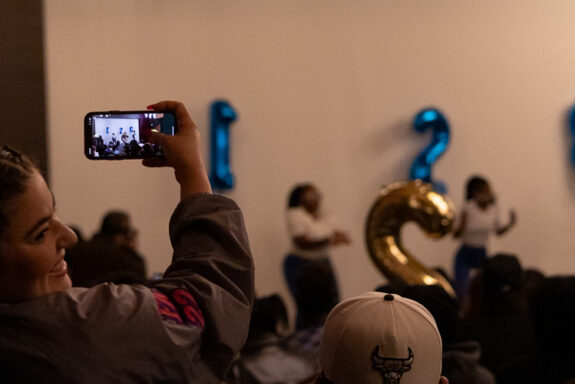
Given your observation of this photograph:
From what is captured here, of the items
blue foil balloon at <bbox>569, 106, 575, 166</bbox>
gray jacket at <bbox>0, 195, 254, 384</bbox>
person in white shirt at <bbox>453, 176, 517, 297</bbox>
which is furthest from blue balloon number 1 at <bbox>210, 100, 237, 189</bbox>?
gray jacket at <bbox>0, 195, 254, 384</bbox>

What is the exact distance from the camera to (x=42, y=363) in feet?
2.91

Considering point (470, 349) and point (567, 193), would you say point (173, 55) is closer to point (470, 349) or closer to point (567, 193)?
point (567, 193)

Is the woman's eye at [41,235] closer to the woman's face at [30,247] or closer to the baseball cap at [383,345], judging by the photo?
the woman's face at [30,247]

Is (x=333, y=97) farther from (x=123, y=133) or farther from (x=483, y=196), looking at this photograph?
(x=123, y=133)

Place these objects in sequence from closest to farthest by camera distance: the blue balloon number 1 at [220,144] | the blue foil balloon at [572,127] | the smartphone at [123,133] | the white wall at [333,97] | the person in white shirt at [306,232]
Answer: the smartphone at [123,133], the person in white shirt at [306,232], the white wall at [333,97], the blue balloon number 1 at [220,144], the blue foil balloon at [572,127]

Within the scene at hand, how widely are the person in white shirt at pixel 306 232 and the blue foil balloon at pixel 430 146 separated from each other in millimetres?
998

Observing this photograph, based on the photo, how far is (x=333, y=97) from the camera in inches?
248

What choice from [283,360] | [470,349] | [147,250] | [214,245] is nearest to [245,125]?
[147,250]

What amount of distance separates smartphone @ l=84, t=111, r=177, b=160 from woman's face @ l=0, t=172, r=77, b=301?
24 centimetres

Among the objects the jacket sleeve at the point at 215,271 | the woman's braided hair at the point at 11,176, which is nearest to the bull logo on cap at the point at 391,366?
the jacket sleeve at the point at 215,271

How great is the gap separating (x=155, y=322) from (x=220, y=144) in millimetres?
5127

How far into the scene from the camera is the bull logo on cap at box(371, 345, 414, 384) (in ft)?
3.94

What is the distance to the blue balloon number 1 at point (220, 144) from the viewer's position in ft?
19.7

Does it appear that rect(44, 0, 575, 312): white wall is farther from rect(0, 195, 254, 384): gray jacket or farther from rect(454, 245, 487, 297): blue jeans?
rect(0, 195, 254, 384): gray jacket
